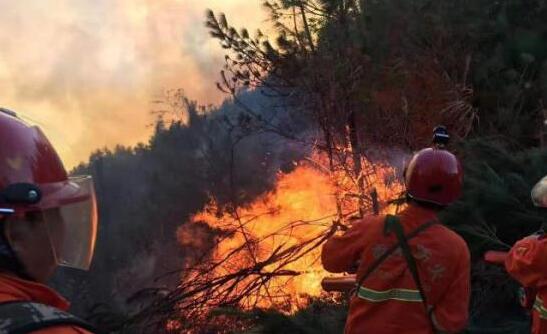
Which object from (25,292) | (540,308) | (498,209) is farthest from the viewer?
(498,209)

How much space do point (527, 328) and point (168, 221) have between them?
27.9 meters

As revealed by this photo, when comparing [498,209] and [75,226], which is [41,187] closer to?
[75,226]

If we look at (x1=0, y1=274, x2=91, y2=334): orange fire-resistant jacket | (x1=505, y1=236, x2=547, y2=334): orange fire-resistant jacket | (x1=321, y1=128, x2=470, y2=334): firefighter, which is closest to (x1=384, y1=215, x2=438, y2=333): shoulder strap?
(x1=321, y1=128, x2=470, y2=334): firefighter

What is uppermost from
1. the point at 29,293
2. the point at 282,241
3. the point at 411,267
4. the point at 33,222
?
the point at 33,222

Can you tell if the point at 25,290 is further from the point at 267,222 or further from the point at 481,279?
the point at 267,222

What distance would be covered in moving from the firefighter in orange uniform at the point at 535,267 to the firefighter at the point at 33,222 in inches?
100

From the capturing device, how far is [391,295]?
2902mm

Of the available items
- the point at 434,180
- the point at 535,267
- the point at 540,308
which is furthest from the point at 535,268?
the point at 434,180

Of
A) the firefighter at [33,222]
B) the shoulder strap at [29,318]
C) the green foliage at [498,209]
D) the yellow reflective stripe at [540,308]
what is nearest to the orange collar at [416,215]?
the yellow reflective stripe at [540,308]

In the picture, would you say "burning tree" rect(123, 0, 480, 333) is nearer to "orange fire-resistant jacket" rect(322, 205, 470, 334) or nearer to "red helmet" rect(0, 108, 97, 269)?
"orange fire-resistant jacket" rect(322, 205, 470, 334)

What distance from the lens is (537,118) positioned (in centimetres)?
840

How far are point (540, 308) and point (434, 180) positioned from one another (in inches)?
41.7

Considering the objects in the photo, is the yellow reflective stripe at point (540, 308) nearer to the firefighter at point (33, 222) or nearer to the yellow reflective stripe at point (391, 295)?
the yellow reflective stripe at point (391, 295)

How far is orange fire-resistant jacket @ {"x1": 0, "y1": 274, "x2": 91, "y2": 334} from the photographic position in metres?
1.06
